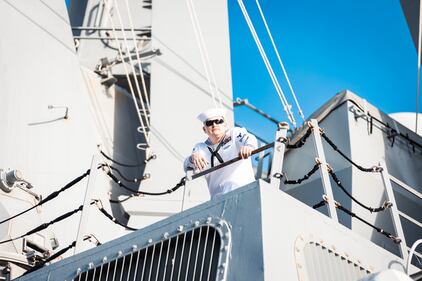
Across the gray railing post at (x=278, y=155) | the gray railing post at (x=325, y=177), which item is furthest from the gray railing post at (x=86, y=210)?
the gray railing post at (x=325, y=177)

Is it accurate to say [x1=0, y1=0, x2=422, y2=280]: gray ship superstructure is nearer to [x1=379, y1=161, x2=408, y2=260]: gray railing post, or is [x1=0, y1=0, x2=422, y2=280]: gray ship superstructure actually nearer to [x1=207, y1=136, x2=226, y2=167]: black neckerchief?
[x1=379, y1=161, x2=408, y2=260]: gray railing post

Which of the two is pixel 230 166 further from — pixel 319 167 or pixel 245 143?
pixel 319 167

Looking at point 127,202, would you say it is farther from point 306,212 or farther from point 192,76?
point 306,212

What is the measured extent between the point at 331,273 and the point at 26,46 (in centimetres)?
459

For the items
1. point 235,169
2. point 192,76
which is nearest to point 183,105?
point 192,76

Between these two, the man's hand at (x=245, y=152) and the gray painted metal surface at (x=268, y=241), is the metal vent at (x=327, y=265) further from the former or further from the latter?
the man's hand at (x=245, y=152)

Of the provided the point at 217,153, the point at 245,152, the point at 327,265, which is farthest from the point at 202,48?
the point at 327,265

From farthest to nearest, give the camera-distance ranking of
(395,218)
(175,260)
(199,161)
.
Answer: (395,218)
(199,161)
(175,260)

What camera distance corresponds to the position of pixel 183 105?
9172 mm

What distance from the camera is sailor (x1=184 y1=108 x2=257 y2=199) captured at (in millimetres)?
4742

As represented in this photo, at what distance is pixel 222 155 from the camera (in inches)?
192

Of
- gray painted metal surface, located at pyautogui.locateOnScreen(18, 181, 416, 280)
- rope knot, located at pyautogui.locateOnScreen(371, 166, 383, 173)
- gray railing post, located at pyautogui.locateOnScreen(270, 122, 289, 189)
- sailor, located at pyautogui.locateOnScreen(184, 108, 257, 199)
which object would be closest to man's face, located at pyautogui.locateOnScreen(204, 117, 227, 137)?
sailor, located at pyautogui.locateOnScreen(184, 108, 257, 199)

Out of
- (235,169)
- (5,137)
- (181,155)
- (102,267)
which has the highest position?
(181,155)

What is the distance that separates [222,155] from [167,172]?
150 inches
